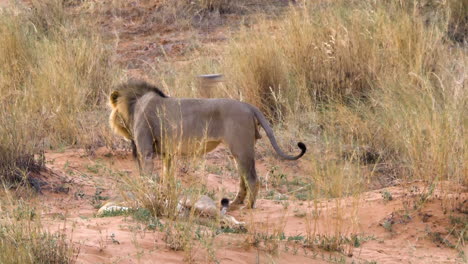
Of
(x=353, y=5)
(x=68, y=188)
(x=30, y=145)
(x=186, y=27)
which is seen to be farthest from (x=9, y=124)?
(x=186, y=27)

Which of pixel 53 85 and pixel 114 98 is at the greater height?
pixel 114 98

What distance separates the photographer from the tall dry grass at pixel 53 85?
9.12 metres

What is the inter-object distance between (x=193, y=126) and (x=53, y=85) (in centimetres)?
373

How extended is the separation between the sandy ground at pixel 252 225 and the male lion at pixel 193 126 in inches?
17.6

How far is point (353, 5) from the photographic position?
12.3 metres

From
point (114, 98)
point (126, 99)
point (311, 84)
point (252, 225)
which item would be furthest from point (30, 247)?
point (311, 84)

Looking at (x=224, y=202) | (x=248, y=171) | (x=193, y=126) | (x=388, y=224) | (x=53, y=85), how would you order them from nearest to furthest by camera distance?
(x=224, y=202) → (x=388, y=224) → (x=248, y=171) → (x=193, y=126) → (x=53, y=85)

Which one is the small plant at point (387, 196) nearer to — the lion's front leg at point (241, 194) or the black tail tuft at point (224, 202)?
the lion's front leg at point (241, 194)

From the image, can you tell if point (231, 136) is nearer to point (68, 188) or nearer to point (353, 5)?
point (68, 188)

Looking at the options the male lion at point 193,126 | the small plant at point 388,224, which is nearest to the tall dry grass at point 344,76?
the small plant at point 388,224

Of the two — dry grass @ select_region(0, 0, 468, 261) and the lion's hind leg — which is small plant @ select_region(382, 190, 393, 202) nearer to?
dry grass @ select_region(0, 0, 468, 261)

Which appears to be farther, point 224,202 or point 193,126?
point 193,126

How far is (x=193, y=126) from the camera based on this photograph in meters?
7.42

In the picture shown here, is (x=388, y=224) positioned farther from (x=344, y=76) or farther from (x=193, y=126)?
(x=344, y=76)
